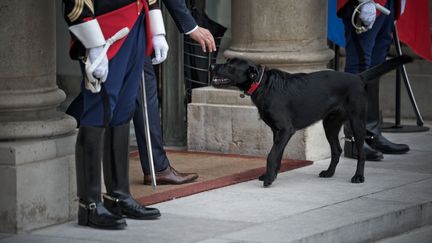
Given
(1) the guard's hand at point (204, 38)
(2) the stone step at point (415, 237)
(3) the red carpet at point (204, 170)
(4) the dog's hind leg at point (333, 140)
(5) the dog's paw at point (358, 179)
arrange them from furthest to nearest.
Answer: (4) the dog's hind leg at point (333, 140) → (5) the dog's paw at point (358, 179) → (3) the red carpet at point (204, 170) → (2) the stone step at point (415, 237) → (1) the guard's hand at point (204, 38)

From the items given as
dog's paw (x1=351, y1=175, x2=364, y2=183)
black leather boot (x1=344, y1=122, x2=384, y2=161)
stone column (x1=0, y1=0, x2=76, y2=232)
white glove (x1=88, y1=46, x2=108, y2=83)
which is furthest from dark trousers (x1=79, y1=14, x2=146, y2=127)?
black leather boot (x1=344, y1=122, x2=384, y2=161)

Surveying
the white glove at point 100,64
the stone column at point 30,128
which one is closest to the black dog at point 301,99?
the stone column at point 30,128

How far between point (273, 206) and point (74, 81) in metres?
5.49

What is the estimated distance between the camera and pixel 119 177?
721 centimetres

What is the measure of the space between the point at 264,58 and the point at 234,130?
630 millimetres

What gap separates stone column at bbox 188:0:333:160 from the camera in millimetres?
9805

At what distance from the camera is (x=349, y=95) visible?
8852 millimetres

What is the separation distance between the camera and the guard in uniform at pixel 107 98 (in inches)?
265

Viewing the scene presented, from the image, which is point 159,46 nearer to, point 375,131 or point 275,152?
point 275,152

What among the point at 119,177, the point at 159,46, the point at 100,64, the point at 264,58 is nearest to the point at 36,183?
the point at 119,177

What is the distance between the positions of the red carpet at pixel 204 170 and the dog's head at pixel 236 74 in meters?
0.71

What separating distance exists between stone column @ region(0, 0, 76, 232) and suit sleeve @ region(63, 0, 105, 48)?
394 mm

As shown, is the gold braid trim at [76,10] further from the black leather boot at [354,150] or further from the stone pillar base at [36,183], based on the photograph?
the black leather boot at [354,150]

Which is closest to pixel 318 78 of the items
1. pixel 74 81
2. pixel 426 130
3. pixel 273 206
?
pixel 273 206
